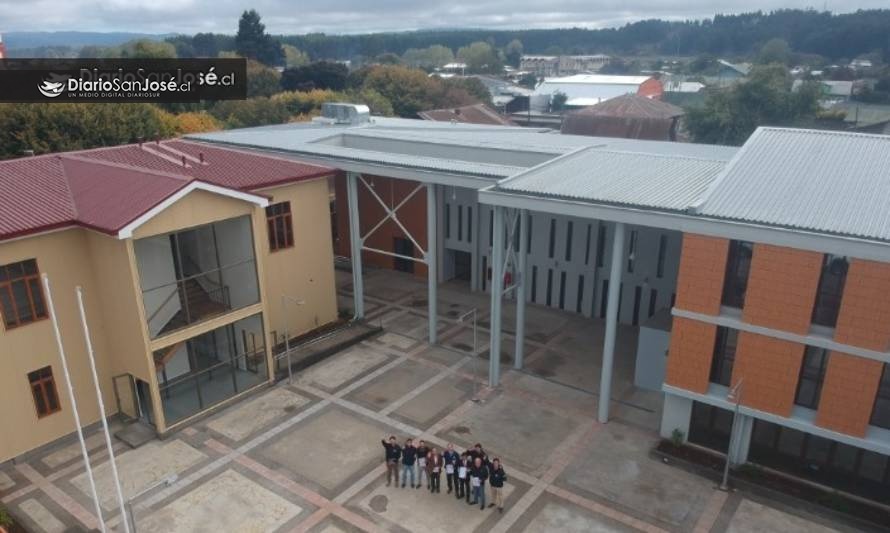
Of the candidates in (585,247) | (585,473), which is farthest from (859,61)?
(585,473)

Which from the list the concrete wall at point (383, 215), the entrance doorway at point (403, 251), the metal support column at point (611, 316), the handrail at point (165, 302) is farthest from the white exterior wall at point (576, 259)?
the handrail at point (165, 302)

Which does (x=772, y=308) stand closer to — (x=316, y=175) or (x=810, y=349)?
(x=810, y=349)

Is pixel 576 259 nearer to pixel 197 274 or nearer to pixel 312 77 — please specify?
pixel 197 274

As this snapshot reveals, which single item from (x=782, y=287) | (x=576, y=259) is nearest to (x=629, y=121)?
(x=576, y=259)

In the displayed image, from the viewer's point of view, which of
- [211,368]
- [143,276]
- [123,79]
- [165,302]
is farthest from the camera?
[123,79]

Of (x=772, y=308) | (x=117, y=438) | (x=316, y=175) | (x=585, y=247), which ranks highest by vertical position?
(x=316, y=175)

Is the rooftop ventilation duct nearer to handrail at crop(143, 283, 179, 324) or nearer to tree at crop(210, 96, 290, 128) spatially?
handrail at crop(143, 283, 179, 324)
